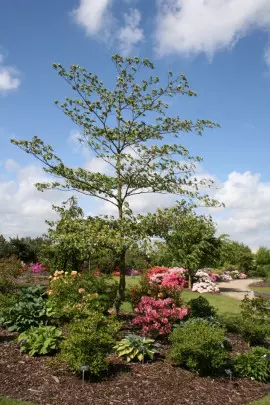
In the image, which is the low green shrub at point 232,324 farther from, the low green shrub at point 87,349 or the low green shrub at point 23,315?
the low green shrub at point 23,315

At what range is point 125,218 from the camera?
9.16 m

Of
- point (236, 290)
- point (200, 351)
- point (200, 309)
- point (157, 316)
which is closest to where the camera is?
point (200, 351)

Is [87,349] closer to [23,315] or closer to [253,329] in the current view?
[23,315]

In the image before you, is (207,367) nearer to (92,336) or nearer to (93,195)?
(92,336)

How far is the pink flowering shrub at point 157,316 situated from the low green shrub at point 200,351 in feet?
3.22

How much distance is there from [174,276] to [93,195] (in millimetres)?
3294

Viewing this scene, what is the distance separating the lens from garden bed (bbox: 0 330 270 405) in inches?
219

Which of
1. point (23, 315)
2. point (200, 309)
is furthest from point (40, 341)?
point (200, 309)

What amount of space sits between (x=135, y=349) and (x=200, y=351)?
122 cm

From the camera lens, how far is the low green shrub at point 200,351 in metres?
6.64

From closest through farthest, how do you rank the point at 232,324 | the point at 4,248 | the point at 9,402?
the point at 9,402
the point at 232,324
the point at 4,248

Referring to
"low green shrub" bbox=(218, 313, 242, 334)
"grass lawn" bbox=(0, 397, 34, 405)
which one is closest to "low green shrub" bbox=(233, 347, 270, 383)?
"low green shrub" bbox=(218, 313, 242, 334)

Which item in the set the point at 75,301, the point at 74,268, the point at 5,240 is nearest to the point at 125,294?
the point at 75,301

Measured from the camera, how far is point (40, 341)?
23.8 feet
